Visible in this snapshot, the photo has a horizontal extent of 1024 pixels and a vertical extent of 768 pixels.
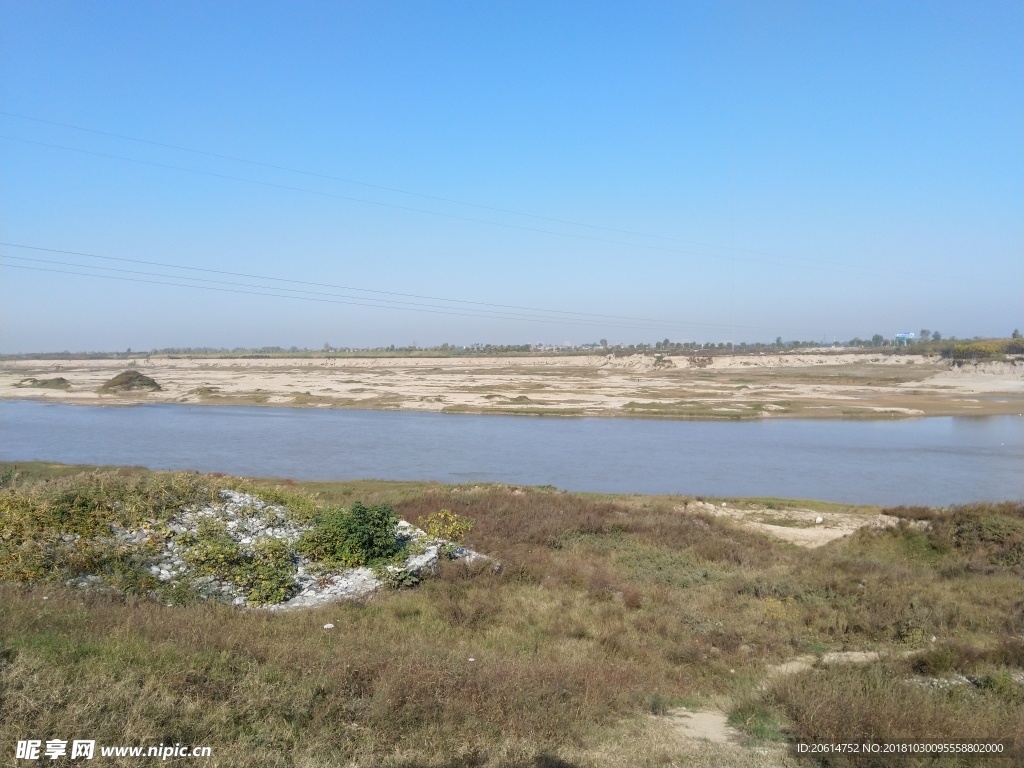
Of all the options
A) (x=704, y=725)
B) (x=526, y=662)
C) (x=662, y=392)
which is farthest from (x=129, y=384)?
(x=704, y=725)

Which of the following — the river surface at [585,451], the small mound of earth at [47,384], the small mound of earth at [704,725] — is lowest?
the river surface at [585,451]

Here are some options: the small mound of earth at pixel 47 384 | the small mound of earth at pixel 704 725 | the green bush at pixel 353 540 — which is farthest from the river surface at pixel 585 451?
the small mound of earth at pixel 47 384

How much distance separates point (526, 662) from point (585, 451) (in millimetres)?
26270

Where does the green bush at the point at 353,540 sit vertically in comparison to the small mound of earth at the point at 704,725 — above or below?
above

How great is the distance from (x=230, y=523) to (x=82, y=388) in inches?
2617

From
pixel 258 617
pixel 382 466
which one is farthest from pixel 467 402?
pixel 258 617

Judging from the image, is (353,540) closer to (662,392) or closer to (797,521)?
(797,521)

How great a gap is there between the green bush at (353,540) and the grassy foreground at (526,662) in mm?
947

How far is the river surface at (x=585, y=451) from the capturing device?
25.8 m

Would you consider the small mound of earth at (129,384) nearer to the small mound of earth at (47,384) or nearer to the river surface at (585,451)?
the small mound of earth at (47,384)

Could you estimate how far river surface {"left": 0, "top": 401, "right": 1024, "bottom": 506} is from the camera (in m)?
25.8

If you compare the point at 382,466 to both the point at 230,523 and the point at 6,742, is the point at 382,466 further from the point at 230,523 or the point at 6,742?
the point at 6,742

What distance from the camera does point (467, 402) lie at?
54500 mm

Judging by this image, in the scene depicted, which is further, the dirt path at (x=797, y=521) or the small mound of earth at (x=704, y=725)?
the dirt path at (x=797, y=521)
